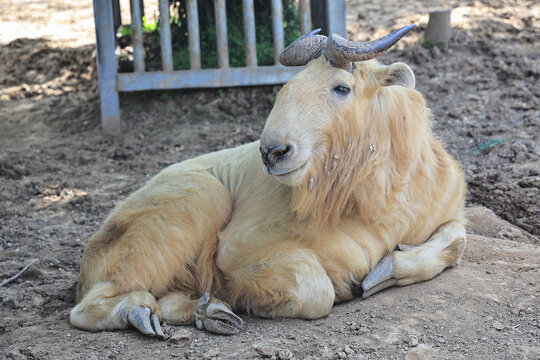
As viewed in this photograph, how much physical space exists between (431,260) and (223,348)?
1.47 meters

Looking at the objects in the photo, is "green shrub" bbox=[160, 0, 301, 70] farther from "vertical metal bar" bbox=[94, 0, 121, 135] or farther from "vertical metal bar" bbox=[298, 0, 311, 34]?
"vertical metal bar" bbox=[94, 0, 121, 135]

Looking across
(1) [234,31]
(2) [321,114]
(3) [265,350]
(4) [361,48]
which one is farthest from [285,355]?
(1) [234,31]

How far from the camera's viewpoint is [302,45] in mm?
4191

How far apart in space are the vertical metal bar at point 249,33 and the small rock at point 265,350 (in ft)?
19.0

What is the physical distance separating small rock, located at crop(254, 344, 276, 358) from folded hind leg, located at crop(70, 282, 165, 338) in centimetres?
68

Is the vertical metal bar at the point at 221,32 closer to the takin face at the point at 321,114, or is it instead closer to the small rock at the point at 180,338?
the takin face at the point at 321,114

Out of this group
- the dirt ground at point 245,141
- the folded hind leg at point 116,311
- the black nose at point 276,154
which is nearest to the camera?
the black nose at point 276,154

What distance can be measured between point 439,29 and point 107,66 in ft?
15.4

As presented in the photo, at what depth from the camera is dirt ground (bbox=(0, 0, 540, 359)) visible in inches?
150

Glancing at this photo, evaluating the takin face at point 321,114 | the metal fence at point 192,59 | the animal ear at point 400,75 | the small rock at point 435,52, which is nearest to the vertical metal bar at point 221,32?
the metal fence at point 192,59

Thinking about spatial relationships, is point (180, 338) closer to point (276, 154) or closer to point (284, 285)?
point (284, 285)

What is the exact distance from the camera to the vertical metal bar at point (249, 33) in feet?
28.7

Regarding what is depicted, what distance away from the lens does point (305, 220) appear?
425 centimetres

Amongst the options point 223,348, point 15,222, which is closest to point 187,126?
point 15,222
